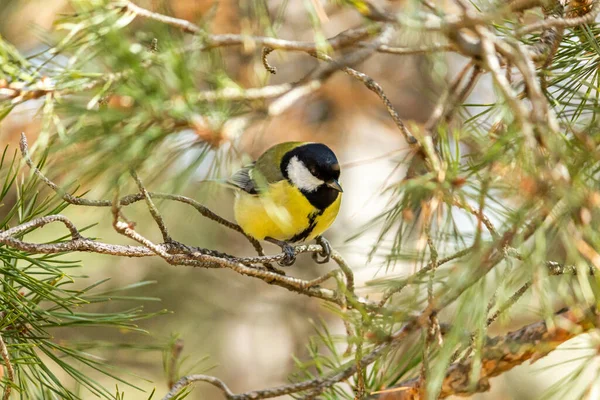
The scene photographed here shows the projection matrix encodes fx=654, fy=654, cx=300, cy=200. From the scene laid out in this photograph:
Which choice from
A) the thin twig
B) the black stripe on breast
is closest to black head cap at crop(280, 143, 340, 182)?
the black stripe on breast

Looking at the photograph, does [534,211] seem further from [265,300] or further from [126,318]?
[265,300]

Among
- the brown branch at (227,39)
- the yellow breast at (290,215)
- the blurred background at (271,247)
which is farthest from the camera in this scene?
the blurred background at (271,247)

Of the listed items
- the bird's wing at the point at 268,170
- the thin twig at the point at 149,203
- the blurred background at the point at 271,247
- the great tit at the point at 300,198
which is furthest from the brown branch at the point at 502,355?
the blurred background at the point at 271,247

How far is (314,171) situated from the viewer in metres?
2.00

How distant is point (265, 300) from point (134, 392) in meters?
0.90

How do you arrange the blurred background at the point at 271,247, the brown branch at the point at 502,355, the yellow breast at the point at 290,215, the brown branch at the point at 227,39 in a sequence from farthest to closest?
the blurred background at the point at 271,247 < the yellow breast at the point at 290,215 < the brown branch at the point at 502,355 < the brown branch at the point at 227,39

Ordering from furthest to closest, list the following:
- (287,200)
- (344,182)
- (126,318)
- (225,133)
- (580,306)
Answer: (344,182), (287,200), (126,318), (580,306), (225,133)

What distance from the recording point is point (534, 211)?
2.60ft

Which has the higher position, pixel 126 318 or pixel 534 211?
pixel 126 318

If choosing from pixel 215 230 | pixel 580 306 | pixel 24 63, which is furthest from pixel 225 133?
pixel 215 230

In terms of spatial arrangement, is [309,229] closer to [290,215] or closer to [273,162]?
[290,215]

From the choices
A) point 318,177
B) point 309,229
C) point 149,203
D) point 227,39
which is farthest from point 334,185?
point 227,39

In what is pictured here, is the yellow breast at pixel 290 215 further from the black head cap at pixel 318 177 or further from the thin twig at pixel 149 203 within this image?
the thin twig at pixel 149 203

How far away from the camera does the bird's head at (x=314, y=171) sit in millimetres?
1966
